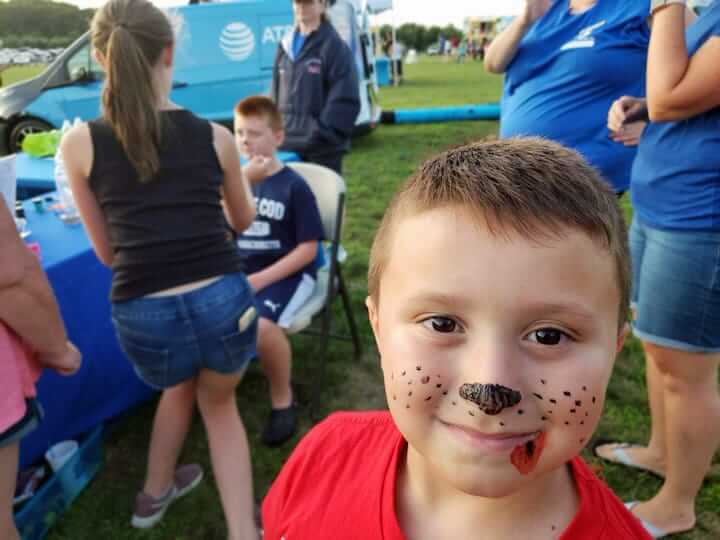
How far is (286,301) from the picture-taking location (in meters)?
2.58

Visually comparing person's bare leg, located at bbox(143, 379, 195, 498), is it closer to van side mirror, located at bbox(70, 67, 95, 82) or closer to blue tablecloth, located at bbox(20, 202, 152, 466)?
blue tablecloth, located at bbox(20, 202, 152, 466)

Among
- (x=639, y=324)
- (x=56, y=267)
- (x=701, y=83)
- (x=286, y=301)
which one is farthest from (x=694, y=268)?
(x=56, y=267)

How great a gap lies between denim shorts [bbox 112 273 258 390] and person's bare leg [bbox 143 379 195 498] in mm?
190

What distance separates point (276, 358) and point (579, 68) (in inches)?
70.9

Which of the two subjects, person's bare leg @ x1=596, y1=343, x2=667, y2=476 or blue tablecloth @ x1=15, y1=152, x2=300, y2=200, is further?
blue tablecloth @ x1=15, y1=152, x2=300, y2=200

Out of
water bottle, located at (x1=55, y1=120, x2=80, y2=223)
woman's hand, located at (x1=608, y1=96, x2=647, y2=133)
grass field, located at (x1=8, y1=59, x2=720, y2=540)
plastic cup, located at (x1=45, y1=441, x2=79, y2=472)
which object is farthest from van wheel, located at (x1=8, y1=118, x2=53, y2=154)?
woman's hand, located at (x1=608, y1=96, x2=647, y2=133)

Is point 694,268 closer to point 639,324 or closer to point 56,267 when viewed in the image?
point 639,324

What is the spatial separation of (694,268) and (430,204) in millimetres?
1087

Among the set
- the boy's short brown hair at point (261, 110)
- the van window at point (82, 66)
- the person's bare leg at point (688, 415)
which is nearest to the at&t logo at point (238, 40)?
the van window at point (82, 66)

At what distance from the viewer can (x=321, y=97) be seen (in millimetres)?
3633

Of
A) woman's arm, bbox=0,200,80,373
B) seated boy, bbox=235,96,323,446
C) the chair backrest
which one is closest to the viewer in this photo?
woman's arm, bbox=0,200,80,373

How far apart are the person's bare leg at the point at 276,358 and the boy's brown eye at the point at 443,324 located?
6.21 feet

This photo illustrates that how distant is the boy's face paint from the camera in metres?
0.60

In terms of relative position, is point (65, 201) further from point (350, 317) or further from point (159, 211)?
point (350, 317)
